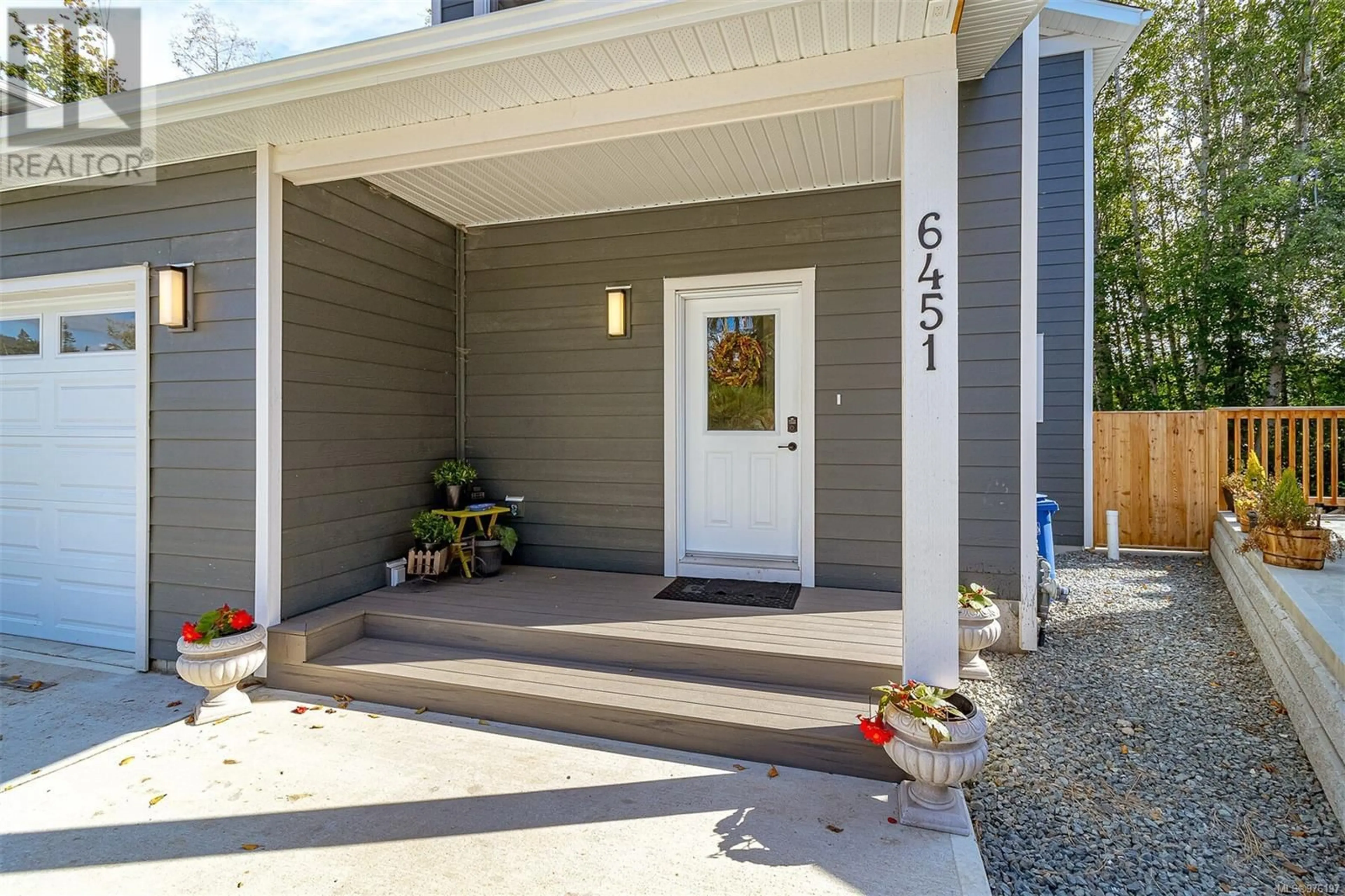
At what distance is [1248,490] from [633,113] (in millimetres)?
5822

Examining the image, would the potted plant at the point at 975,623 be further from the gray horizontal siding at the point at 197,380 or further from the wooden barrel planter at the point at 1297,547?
the gray horizontal siding at the point at 197,380

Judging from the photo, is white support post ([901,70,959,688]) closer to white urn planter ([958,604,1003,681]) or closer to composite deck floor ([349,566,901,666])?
composite deck floor ([349,566,901,666])

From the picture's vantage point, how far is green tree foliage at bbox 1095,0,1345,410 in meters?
8.16

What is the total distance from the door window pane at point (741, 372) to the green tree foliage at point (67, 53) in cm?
774

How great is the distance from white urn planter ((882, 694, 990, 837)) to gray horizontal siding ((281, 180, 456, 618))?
3.02 meters

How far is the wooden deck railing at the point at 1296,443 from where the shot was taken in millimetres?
5863

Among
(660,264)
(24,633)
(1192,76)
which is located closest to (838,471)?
(660,264)

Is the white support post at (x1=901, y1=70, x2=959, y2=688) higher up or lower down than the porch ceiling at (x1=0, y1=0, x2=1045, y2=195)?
lower down

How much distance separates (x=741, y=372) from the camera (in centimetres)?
423

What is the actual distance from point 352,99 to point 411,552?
8.34ft

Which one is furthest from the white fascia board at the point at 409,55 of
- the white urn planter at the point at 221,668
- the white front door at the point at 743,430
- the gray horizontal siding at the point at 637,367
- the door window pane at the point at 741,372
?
the white urn planter at the point at 221,668

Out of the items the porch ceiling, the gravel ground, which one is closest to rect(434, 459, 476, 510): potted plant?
the porch ceiling

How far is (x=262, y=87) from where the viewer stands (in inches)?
108

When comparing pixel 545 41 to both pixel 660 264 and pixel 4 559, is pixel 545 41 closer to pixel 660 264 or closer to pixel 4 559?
pixel 660 264
